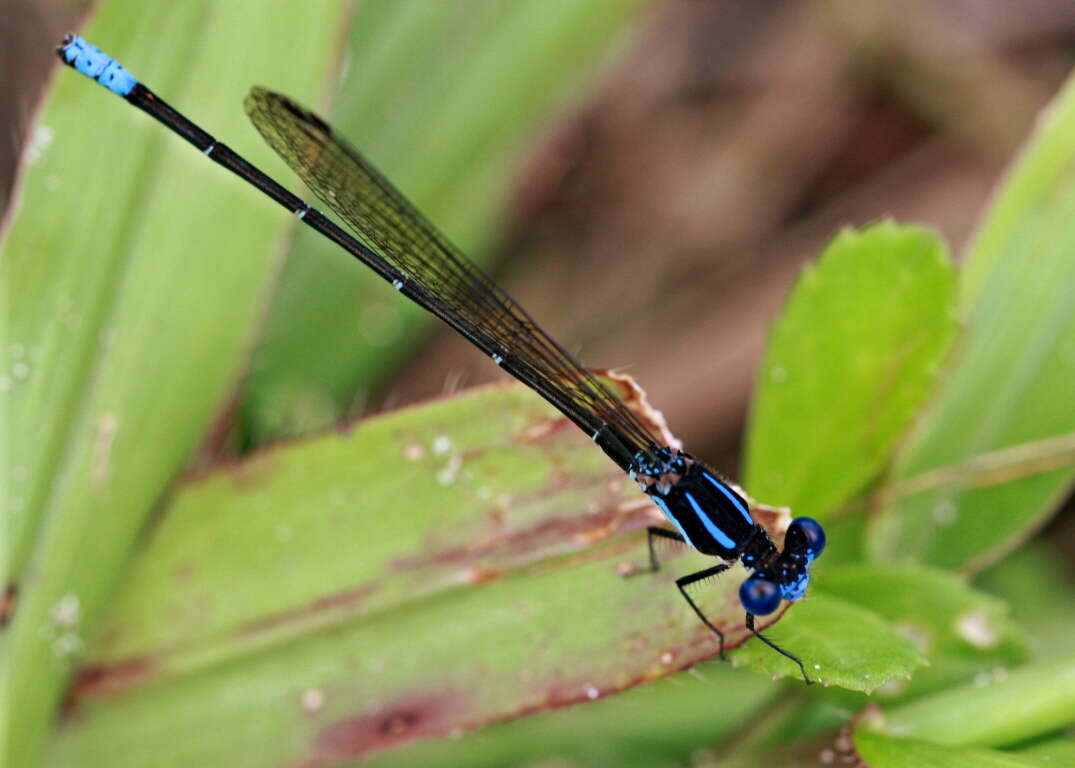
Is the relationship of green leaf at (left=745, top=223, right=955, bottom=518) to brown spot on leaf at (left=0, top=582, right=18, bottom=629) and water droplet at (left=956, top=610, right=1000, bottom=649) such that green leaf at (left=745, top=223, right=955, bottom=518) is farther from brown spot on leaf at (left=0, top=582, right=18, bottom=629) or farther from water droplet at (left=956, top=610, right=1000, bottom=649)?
brown spot on leaf at (left=0, top=582, right=18, bottom=629)

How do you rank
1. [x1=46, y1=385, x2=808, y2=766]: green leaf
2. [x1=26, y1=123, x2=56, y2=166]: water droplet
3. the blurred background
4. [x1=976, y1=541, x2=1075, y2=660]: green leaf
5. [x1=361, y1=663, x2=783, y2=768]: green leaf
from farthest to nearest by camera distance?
1. the blurred background
2. [x1=976, y1=541, x2=1075, y2=660]: green leaf
3. [x1=361, y1=663, x2=783, y2=768]: green leaf
4. [x1=26, y1=123, x2=56, y2=166]: water droplet
5. [x1=46, y1=385, x2=808, y2=766]: green leaf

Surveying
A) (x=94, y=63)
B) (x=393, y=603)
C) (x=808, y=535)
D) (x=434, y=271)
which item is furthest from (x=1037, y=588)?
(x=94, y=63)

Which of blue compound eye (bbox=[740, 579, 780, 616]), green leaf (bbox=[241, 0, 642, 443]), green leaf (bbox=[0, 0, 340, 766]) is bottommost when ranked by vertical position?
blue compound eye (bbox=[740, 579, 780, 616])

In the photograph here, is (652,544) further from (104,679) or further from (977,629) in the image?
(104,679)

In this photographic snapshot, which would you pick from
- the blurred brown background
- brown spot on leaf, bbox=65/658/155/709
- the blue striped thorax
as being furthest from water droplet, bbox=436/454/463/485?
the blurred brown background

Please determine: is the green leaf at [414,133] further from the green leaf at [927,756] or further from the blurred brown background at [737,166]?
the green leaf at [927,756]

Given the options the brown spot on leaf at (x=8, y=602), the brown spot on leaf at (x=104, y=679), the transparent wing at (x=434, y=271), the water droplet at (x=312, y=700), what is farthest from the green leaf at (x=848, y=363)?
the brown spot on leaf at (x=8, y=602)

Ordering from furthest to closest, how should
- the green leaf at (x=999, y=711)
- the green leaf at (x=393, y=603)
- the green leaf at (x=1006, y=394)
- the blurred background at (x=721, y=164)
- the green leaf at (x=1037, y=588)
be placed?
the blurred background at (x=721, y=164) < the green leaf at (x=1037, y=588) < the green leaf at (x=1006, y=394) < the green leaf at (x=393, y=603) < the green leaf at (x=999, y=711)
